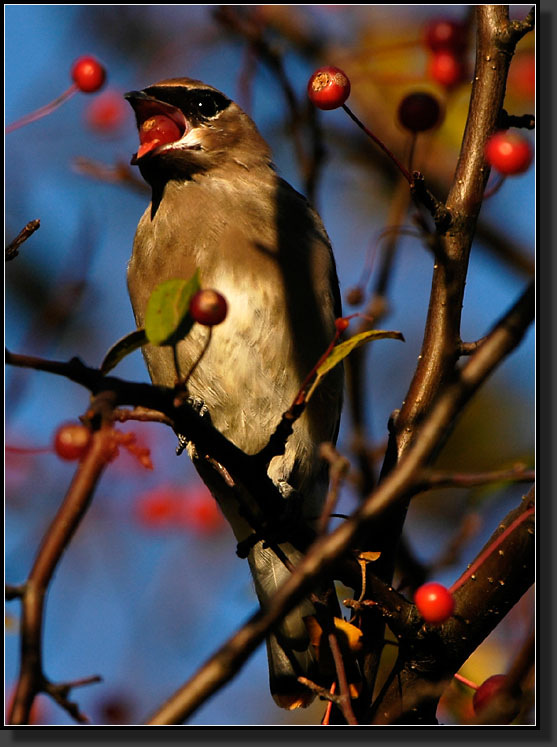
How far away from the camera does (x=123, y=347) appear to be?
91.9 inches

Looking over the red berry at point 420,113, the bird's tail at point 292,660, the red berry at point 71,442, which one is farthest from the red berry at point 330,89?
the bird's tail at point 292,660

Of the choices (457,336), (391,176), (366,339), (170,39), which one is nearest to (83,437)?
(366,339)

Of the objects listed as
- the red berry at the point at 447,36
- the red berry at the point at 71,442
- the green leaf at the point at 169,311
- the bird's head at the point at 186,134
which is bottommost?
the red berry at the point at 71,442

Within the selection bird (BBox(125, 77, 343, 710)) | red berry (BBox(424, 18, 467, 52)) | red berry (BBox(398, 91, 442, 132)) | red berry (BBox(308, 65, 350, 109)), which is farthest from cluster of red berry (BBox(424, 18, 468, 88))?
red berry (BBox(308, 65, 350, 109))

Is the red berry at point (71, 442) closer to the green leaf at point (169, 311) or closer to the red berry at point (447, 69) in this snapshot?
the green leaf at point (169, 311)

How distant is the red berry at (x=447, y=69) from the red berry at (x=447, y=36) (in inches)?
1.1

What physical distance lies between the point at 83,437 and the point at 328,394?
246 cm

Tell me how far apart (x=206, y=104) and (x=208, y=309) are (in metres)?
2.93

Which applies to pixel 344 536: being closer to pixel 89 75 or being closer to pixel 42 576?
pixel 42 576

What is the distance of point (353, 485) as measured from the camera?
4309mm

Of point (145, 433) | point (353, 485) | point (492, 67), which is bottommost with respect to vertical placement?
point (353, 485)

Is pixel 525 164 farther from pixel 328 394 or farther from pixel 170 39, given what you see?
pixel 170 39

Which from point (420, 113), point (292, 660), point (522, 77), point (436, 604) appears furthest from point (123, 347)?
point (522, 77)

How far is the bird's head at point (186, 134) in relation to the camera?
4707 mm
